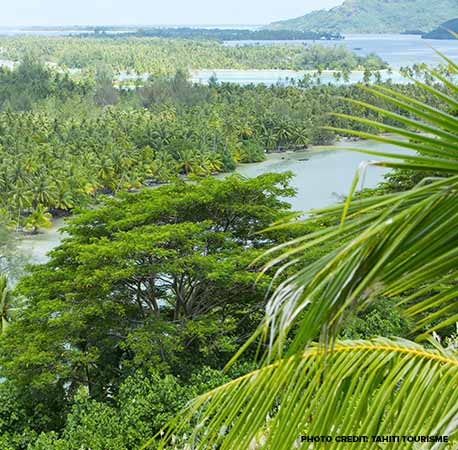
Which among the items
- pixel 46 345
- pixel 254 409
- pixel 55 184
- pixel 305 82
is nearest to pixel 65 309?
pixel 46 345

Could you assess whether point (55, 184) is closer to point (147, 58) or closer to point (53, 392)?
point (53, 392)

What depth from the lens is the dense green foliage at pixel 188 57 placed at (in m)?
87.0

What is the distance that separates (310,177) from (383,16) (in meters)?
127

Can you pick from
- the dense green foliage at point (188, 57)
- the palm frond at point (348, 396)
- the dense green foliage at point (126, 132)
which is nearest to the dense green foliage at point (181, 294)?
the palm frond at point (348, 396)

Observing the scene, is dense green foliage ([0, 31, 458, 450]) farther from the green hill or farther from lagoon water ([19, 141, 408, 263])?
the green hill

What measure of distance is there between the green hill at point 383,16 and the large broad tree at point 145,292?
13172 centimetres

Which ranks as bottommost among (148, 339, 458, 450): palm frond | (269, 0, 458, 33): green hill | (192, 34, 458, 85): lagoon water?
(192, 34, 458, 85): lagoon water

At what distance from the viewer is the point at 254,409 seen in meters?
1.29

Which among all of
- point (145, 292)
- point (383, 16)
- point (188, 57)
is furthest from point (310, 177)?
point (383, 16)

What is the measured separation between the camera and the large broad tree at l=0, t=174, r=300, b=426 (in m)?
9.94

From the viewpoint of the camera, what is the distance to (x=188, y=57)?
9550cm

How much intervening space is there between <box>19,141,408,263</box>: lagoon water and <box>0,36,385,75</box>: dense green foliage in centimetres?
4038

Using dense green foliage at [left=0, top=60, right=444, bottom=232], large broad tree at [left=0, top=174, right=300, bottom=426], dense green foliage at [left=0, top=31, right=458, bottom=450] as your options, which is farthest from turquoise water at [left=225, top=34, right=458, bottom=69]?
large broad tree at [left=0, top=174, right=300, bottom=426]

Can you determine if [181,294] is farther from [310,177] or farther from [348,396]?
[310,177]
